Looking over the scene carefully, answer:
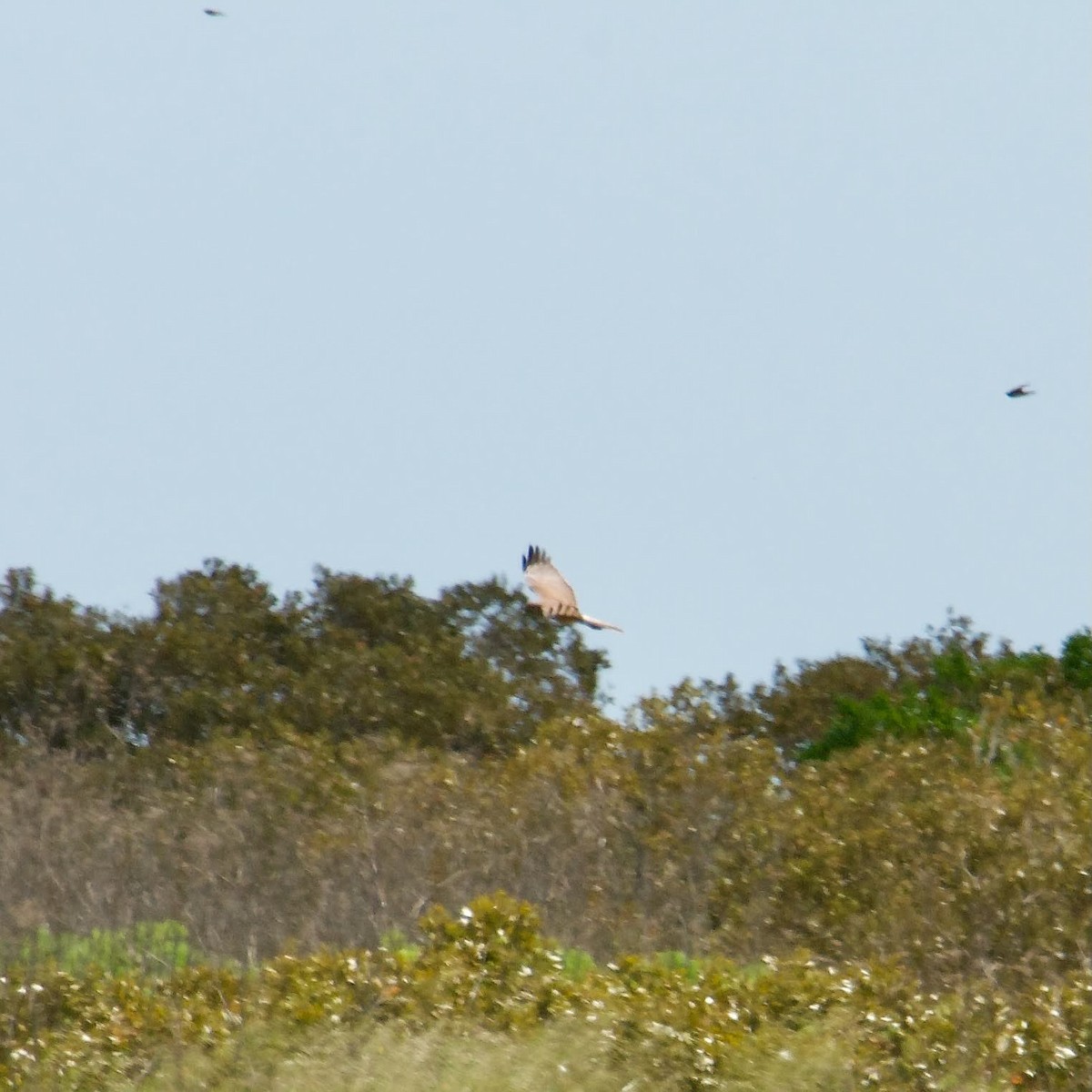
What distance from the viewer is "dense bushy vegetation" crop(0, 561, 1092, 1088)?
10.8 m

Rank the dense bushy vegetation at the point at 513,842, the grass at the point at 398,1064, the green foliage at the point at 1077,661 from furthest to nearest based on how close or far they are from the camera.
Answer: the green foliage at the point at 1077,661, the dense bushy vegetation at the point at 513,842, the grass at the point at 398,1064

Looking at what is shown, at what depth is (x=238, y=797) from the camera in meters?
21.8

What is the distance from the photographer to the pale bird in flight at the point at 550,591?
12898 millimetres

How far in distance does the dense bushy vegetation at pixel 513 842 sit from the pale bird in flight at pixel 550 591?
1.95 m

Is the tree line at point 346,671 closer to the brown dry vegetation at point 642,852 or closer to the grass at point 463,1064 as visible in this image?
the brown dry vegetation at point 642,852

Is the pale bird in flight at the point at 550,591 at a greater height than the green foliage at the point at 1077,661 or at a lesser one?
lesser

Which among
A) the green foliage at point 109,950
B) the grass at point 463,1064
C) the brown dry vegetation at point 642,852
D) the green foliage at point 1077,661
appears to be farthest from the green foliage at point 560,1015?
the green foliage at point 1077,661

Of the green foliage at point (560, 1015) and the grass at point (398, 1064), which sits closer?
the grass at point (398, 1064)

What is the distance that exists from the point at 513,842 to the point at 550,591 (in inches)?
205

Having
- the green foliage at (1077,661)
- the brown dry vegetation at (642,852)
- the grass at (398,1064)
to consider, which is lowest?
the grass at (398,1064)

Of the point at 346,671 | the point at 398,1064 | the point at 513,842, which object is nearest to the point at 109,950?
the point at 513,842

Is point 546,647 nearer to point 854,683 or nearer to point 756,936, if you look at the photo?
point 854,683

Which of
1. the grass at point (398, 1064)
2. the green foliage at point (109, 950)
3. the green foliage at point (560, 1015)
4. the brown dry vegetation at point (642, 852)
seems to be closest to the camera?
the grass at point (398, 1064)

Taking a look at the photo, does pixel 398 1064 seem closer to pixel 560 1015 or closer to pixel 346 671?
pixel 560 1015
